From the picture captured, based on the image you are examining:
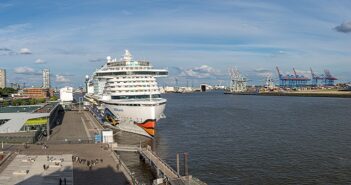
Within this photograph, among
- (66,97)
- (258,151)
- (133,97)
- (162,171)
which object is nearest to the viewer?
(162,171)

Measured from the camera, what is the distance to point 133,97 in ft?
209

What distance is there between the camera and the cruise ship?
197ft

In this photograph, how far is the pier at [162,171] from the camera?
1316 inches

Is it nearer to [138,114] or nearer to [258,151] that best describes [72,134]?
[138,114]

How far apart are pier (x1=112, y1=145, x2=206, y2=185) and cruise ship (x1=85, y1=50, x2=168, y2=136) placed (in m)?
11.1

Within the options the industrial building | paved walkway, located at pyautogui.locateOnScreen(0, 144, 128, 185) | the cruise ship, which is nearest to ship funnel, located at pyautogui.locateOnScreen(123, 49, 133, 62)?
the cruise ship

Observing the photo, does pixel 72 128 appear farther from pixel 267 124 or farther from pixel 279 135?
pixel 267 124

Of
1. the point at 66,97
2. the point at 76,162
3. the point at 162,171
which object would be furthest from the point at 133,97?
the point at 66,97

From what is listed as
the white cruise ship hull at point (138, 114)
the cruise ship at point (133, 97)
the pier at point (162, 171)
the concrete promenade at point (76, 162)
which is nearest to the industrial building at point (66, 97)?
the cruise ship at point (133, 97)

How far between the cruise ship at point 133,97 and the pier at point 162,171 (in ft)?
36.3

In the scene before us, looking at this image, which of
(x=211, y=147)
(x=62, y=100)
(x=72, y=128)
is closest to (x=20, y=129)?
(x=72, y=128)

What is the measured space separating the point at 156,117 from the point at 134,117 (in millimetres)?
3639

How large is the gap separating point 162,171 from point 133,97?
27.4 meters

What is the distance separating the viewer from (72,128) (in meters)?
68.9
